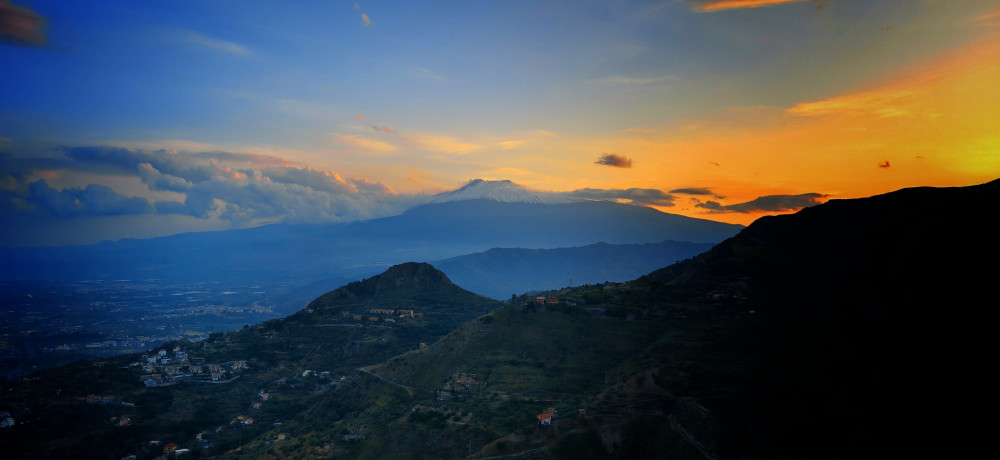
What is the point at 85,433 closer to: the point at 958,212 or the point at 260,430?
the point at 260,430

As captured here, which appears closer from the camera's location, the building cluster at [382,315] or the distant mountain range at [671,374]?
the distant mountain range at [671,374]

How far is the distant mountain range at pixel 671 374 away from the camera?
4081 centimetres

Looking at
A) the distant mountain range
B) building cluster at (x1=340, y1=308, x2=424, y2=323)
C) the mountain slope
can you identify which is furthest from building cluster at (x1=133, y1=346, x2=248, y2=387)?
the mountain slope

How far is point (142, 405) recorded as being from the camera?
62.0 metres

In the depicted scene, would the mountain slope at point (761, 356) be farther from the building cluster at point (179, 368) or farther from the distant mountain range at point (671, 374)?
the building cluster at point (179, 368)

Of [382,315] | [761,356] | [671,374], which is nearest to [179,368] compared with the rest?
[382,315]

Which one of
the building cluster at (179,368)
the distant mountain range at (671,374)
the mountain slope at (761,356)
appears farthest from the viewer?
the building cluster at (179,368)

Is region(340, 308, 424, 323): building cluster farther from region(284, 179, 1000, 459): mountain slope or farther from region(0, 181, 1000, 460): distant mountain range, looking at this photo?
region(284, 179, 1000, 459): mountain slope

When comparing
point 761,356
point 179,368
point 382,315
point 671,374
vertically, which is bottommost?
point 179,368

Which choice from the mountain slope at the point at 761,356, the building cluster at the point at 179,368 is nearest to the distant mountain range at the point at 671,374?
the mountain slope at the point at 761,356

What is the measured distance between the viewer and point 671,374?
159ft

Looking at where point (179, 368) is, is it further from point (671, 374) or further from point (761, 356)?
point (761, 356)

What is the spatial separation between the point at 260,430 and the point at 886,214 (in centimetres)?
9073

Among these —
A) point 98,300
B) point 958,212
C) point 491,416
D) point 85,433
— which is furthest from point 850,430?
point 98,300
